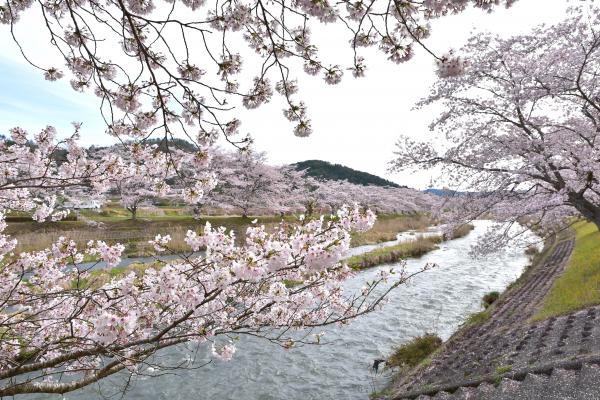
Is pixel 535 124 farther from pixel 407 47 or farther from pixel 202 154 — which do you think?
pixel 202 154

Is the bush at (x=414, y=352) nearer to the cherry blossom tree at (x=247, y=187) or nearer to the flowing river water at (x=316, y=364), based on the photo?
the flowing river water at (x=316, y=364)

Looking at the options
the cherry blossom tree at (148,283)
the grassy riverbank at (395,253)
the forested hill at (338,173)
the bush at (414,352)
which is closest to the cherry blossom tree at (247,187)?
the grassy riverbank at (395,253)

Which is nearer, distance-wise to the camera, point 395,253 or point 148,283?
point 148,283

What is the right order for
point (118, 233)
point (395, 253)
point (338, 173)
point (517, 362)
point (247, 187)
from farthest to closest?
1. point (338, 173)
2. point (247, 187)
3. point (118, 233)
4. point (395, 253)
5. point (517, 362)

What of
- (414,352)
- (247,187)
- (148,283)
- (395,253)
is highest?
(247,187)

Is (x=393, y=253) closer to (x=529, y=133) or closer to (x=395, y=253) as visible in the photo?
(x=395, y=253)

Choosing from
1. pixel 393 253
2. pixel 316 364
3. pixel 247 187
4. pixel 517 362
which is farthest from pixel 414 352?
pixel 247 187

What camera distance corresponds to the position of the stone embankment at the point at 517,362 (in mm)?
5250

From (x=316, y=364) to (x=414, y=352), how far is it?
2.82 metres

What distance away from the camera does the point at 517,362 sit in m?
6.81

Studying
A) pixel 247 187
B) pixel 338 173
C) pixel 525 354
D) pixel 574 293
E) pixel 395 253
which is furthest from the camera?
pixel 338 173

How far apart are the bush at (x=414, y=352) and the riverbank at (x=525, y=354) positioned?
55cm

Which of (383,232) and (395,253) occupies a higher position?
(383,232)

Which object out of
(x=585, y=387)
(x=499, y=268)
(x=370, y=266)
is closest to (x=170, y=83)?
(x=585, y=387)
